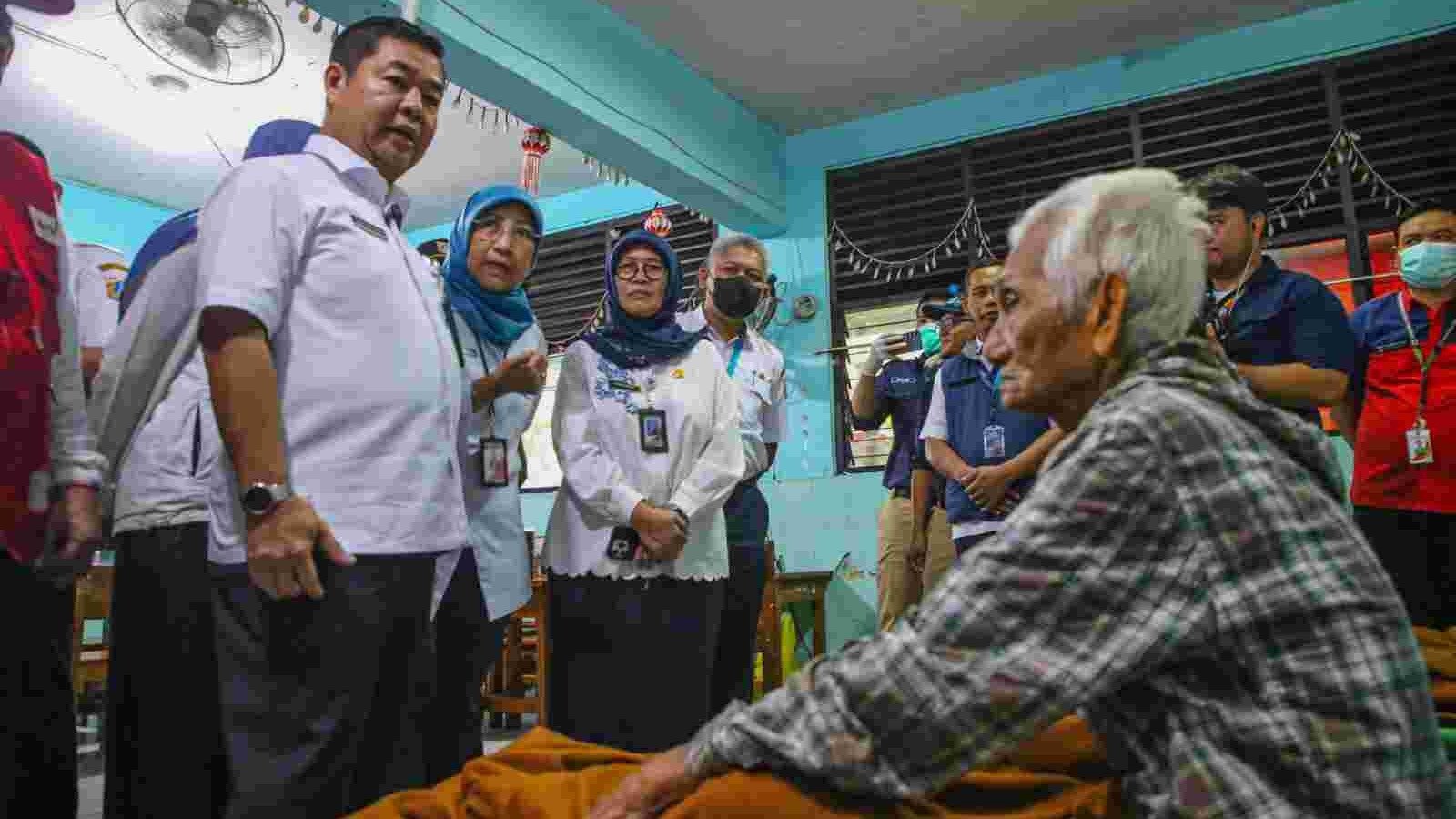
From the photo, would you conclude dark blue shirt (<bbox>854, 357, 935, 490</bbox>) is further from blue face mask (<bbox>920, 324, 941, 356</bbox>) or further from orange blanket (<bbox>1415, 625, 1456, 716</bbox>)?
orange blanket (<bbox>1415, 625, 1456, 716</bbox>)

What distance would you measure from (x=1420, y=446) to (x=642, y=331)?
7.09ft

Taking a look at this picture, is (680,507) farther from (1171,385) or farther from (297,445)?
(1171,385)

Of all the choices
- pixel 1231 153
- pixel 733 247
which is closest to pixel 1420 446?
pixel 733 247

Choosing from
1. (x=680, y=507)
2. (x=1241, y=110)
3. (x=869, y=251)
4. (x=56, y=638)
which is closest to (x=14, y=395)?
(x=56, y=638)

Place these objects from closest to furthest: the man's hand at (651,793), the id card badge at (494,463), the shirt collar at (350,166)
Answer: the man's hand at (651,793) → the shirt collar at (350,166) → the id card badge at (494,463)

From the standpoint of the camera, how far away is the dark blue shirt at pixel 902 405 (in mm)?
3691

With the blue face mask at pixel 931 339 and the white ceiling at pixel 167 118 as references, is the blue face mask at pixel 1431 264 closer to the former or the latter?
the blue face mask at pixel 931 339

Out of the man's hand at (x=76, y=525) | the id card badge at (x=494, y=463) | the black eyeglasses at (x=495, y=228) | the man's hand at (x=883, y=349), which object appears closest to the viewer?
the man's hand at (x=76, y=525)

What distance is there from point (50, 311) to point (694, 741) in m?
1.07

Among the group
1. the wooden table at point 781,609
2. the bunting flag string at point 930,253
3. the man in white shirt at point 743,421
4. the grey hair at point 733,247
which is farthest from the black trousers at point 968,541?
the bunting flag string at point 930,253

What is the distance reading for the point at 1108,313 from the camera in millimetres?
1028

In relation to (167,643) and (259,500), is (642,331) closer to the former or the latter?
(167,643)

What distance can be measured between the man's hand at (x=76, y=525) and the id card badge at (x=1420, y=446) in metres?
3.08

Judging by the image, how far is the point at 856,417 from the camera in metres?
3.89
